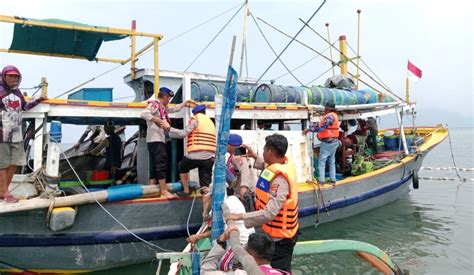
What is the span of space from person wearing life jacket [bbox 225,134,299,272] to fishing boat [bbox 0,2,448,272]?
3.62 ft

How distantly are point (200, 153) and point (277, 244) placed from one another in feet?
7.60

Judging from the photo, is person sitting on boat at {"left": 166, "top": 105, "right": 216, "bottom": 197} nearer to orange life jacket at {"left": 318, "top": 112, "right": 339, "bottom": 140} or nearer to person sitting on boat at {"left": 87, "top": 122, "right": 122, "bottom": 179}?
person sitting on boat at {"left": 87, "top": 122, "right": 122, "bottom": 179}

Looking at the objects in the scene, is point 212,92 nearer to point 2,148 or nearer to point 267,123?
point 267,123

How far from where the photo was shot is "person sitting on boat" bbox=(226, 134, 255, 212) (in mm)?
4738

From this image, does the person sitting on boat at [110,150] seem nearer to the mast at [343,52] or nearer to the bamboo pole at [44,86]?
the bamboo pole at [44,86]

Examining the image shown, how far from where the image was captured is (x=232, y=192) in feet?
18.4

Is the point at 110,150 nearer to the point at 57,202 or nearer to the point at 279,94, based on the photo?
the point at 57,202

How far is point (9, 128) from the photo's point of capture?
4.61m

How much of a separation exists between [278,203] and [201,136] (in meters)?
2.43

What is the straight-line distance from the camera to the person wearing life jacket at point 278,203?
3.24 meters

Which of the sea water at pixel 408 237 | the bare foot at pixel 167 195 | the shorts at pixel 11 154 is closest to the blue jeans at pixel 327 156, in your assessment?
the sea water at pixel 408 237

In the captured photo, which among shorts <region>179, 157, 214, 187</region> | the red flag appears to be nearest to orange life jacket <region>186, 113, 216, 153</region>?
shorts <region>179, 157, 214, 187</region>

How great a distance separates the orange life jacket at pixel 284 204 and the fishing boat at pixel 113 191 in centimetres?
118

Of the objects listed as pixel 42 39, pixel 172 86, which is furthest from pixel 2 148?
pixel 172 86
